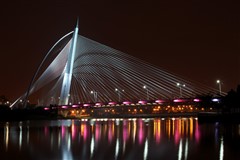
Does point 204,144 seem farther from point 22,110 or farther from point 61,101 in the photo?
point 22,110

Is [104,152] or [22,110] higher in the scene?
[22,110]

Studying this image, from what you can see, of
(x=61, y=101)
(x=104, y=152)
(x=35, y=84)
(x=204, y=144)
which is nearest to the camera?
(x=104, y=152)

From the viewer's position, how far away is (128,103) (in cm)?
5703

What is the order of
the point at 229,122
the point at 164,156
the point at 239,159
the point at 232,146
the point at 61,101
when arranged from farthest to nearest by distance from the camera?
1. the point at 61,101
2. the point at 229,122
3. the point at 232,146
4. the point at 164,156
5. the point at 239,159

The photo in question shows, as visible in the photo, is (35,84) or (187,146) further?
(35,84)

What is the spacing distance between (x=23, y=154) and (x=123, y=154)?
3.76m

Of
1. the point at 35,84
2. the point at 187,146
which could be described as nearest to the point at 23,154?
the point at 187,146

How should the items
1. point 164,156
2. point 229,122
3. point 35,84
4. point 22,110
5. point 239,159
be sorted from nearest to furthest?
point 239,159, point 164,156, point 229,122, point 35,84, point 22,110

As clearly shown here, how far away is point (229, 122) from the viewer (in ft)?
127

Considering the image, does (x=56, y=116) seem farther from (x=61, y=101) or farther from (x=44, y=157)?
(x=44, y=157)

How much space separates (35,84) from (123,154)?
4007cm

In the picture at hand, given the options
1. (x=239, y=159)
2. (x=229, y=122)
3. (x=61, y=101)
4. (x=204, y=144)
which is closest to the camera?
(x=239, y=159)

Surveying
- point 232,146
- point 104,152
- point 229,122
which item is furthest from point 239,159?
point 229,122

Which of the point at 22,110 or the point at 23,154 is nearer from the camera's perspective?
the point at 23,154
